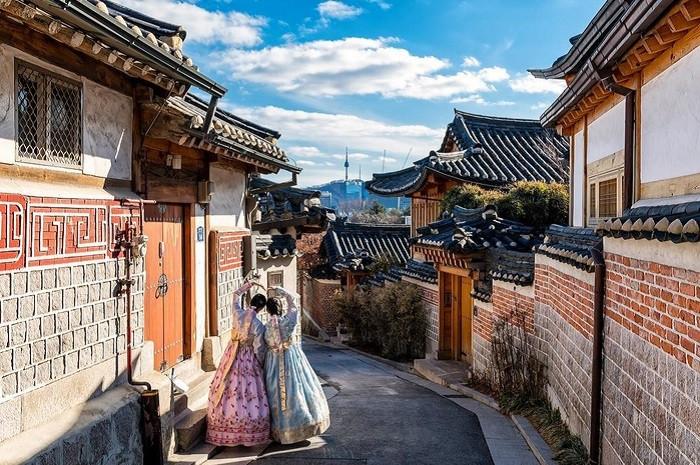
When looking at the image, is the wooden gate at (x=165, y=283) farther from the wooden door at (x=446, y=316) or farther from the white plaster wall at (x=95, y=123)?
the wooden door at (x=446, y=316)

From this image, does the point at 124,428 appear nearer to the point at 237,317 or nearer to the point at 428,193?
the point at 237,317

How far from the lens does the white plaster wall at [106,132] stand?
5.57 m

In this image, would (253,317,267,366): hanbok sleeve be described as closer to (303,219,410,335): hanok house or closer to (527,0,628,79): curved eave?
(527,0,628,79): curved eave

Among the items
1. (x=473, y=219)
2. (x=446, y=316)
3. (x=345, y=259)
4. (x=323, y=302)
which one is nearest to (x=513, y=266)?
(x=473, y=219)

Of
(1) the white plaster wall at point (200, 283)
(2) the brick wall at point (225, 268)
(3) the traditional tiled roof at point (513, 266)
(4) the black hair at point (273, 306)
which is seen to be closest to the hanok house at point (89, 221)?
(1) the white plaster wall at point (200, 283)

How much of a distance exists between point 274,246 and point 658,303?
373 inches

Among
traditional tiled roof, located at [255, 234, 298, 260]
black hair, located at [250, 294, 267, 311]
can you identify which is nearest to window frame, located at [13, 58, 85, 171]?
black hair, located at [250, 294, 267, 311]

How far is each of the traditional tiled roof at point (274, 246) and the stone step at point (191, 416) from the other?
158 inches

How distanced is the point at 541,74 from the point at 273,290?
200 inches

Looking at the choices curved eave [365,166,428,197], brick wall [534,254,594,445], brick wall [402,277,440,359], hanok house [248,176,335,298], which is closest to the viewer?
brick wall [534,254,594,445]

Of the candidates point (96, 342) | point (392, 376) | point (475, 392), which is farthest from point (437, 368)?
point (96, 342)

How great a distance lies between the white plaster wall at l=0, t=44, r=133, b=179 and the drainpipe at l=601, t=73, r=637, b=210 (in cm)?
472

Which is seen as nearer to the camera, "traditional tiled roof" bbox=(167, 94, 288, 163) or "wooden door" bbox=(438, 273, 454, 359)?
"traditional tiled roof" bbox=(167, 94, 288, 163)

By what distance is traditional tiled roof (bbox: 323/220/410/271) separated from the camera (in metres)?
27.7
